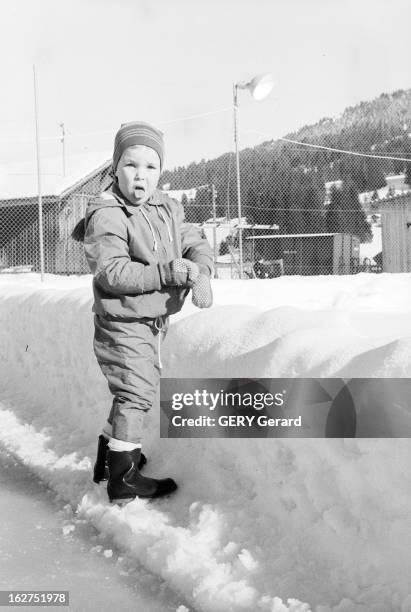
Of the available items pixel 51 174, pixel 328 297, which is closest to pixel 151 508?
pixel 328 297

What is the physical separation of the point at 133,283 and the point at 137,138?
1.85ft

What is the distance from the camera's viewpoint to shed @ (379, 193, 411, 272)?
21.4 metres

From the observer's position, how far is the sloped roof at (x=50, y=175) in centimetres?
2136

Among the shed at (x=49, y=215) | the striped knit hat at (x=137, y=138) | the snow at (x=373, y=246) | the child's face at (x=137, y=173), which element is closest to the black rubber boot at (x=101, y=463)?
the child's face at (x=137, y=173)

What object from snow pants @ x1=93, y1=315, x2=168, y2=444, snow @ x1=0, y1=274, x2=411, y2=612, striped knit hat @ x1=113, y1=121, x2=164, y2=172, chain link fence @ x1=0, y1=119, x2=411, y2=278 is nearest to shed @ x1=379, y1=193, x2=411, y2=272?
chain link fence @ x1=0, y1=119, x2=411, y2=278

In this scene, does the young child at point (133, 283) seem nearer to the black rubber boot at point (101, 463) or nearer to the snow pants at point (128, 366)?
the snow pants at point (128, 366)

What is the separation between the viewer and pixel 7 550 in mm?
2219

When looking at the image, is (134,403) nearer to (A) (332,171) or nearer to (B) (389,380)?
(B) (389,380)

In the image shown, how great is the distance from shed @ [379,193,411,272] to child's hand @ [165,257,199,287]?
19997mm

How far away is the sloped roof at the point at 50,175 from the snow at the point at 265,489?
60.7 ft

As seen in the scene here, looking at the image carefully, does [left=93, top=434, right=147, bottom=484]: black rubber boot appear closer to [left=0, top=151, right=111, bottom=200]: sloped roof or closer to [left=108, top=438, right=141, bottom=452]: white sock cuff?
[left=108, top=438, right=141, bottom=452]: white sock cuff

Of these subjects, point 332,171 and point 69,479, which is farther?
point 332,171

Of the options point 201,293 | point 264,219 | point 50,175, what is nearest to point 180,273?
point 201,293

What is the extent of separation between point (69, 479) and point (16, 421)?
116cm
